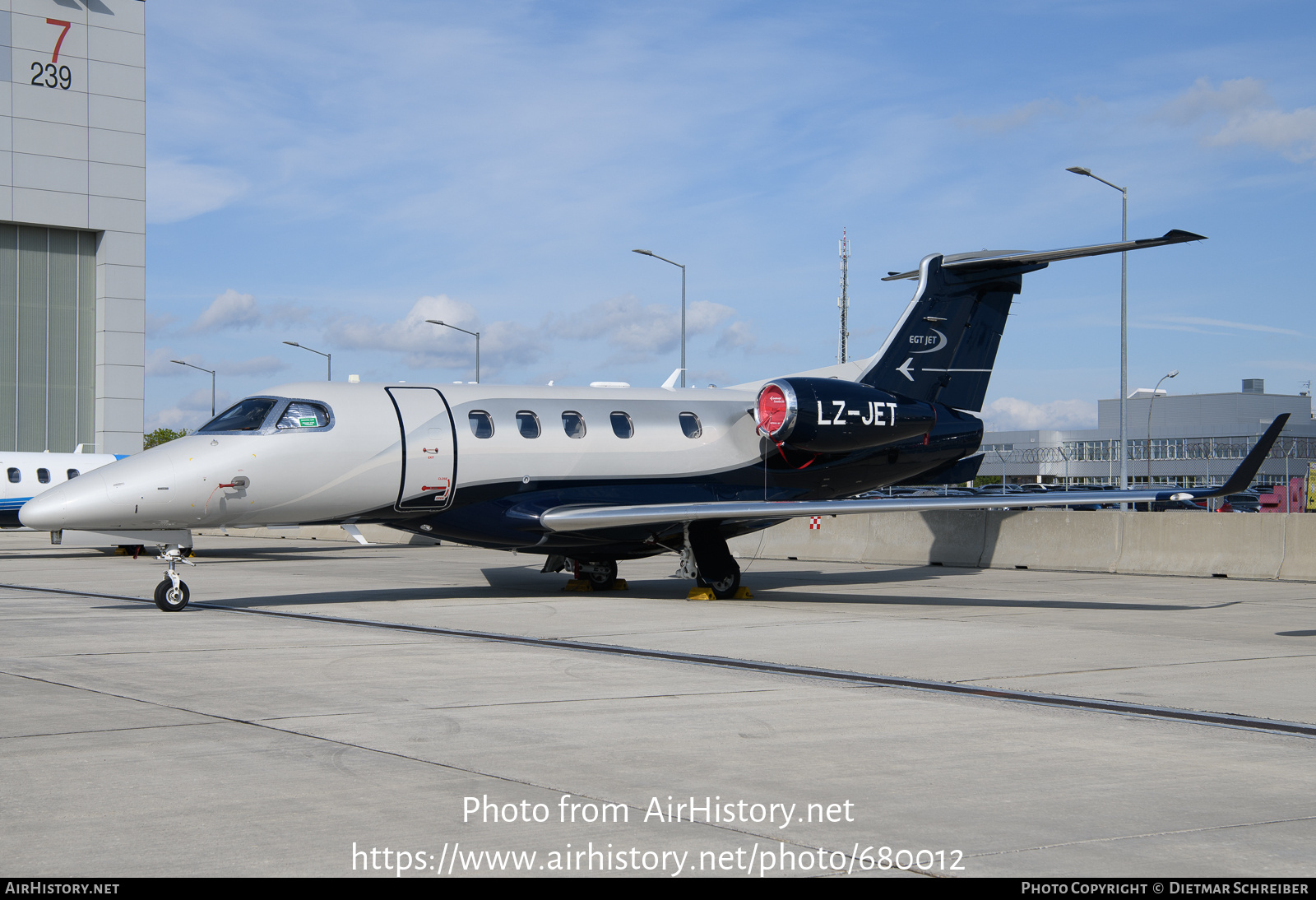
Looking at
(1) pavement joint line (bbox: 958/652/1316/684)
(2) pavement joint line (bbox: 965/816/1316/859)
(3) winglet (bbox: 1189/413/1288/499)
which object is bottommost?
(1) pavement joint line (bbox: 958/652/1316/684)

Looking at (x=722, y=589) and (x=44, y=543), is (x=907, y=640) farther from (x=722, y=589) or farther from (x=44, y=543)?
(x=44, y=543)

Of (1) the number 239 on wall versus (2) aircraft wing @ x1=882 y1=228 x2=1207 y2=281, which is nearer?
(2) aircraft wing @ x1=882 y1=228 x2=1207 y2=281

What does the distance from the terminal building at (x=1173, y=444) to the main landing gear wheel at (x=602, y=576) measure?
292 ft

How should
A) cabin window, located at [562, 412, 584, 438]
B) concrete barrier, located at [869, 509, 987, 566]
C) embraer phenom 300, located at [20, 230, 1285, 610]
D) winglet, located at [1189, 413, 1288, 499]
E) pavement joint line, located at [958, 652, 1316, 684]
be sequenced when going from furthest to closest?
1. concrete barrier, located at [869, 509, 987, 566]
2. cabin window, located at [562, 412, 584, 438]
3. embraer phenom 300, located at [20, 230, 1285, 610]
4. winglet, located at [1189, 413, 1288, 499]
5. pavement joint line, located at [958, 652, 1316, 684]

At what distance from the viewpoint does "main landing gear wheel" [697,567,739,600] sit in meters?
18.3

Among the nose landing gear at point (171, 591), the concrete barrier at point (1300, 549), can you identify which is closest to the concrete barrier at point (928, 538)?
the concrete barrier at point (1300, 549)

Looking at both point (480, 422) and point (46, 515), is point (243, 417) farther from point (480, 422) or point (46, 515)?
point (480, 422)

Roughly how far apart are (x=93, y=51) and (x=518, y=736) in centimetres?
6348

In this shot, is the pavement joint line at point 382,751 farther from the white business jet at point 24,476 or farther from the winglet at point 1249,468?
the white business jet at point 24,476

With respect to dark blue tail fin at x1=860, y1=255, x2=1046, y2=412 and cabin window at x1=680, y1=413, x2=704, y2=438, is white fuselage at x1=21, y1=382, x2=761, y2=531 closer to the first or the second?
cabin window at x1=680, y1=413, x2=704, y2=438

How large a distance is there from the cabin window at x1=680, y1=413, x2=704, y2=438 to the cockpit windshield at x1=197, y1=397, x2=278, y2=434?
6.22 m

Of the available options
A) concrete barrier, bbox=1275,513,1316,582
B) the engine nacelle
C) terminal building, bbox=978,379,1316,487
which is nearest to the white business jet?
the engine nacelle

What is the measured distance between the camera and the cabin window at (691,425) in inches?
762

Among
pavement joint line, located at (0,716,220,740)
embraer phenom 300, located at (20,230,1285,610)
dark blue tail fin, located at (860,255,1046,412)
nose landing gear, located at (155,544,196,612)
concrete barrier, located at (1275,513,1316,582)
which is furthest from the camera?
dark blue tail fin, located at (860,255,1046,412)
